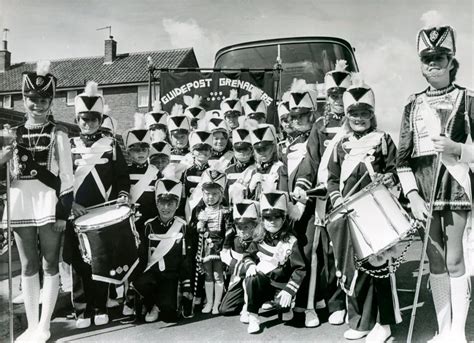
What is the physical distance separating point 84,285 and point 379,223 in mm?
2426

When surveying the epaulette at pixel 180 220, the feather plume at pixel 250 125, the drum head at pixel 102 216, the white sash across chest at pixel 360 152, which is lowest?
the epaulette at pixel 180 220

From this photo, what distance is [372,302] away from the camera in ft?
10.4

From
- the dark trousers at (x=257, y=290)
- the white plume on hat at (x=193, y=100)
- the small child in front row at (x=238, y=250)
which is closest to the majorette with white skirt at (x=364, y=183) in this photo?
the dark trousers at (x=257, y=290)

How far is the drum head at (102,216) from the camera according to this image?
3.33 meters

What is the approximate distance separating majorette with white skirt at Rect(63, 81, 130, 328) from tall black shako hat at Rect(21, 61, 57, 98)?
0.31m

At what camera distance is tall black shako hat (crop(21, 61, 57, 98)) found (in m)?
3.31

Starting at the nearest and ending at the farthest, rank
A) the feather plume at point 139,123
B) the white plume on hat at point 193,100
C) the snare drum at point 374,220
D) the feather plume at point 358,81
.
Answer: the snare drum at point 374,220
the feather plume at point 358,81
the feather plume at point 139,123
the white plume on hat at point 193,100

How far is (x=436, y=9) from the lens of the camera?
3.55 meters

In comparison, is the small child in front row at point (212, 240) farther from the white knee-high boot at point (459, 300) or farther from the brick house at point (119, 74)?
the brick house at point (119, 74)

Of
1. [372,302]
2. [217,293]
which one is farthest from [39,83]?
[372,302]

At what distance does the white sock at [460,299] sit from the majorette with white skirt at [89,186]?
257 centimetres

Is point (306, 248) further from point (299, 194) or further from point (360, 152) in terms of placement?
point (360, 152)

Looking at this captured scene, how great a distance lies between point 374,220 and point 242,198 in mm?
1254

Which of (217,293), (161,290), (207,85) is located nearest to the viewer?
(161,290)
